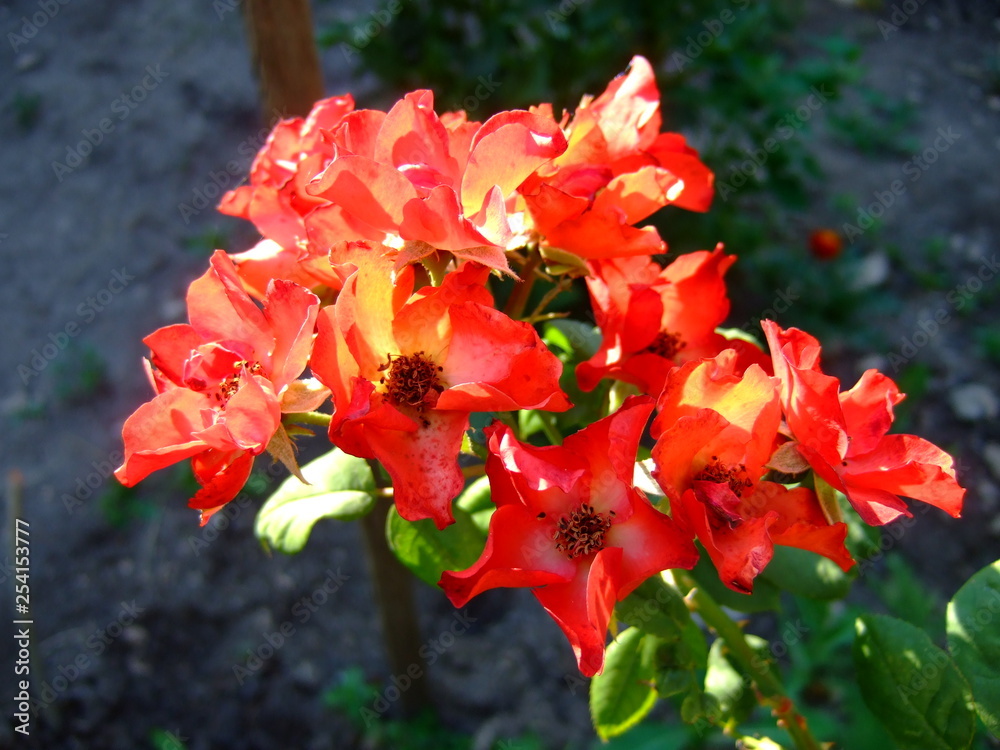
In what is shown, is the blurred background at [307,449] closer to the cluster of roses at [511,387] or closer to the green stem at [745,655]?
the green stem at [745,655]

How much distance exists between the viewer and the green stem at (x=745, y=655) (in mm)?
1040

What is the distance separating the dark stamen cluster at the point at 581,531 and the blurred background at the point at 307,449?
128 cm

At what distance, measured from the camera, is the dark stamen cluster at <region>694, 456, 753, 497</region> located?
0.83 meters

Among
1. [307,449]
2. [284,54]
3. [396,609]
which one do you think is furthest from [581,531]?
[307,449]

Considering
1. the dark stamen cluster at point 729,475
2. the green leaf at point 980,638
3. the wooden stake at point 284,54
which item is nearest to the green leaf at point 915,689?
the green leaf at point 980,638

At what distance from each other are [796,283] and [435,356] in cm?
282

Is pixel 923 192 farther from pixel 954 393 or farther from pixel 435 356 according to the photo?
pixel 435 356

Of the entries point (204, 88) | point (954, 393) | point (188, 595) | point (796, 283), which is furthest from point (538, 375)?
point (204, 88)

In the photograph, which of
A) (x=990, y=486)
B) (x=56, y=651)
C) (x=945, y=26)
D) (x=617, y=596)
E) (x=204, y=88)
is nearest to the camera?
(x=617, y=596)

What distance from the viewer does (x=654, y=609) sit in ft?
3.10

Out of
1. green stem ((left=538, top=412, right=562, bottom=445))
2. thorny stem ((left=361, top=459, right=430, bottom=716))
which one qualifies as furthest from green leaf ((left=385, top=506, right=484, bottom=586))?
thorny stem ((left=361, top=459, right=430, bottom=716))

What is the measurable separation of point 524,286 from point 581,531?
31cm

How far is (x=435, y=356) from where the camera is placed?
36.2 inches

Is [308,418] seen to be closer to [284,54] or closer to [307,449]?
[284,54]
